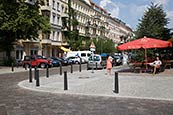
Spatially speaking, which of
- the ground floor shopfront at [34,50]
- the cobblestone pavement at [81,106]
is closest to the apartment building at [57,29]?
the ground floor shopfront at [34,50]

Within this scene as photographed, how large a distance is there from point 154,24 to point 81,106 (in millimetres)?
25364

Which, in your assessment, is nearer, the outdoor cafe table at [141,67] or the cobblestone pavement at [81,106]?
the cobblestone pavement at [81,106]

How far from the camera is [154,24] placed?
3322 cm

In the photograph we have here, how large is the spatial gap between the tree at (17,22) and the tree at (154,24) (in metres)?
13.6

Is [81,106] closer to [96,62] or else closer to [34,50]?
[96,62]

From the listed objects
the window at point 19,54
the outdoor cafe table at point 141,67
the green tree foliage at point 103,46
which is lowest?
the outdoor cafe table at point 141,67

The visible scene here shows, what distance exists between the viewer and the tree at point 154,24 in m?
32.6

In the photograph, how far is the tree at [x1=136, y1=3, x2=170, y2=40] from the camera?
32.6 meters

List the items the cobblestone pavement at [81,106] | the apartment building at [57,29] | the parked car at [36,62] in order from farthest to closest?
the apartment building at [57,29] < the parked car at [36,62] < the cobblestone pavement at [81,106]

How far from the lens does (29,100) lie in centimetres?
1093

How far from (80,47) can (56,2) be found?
39.0 ft

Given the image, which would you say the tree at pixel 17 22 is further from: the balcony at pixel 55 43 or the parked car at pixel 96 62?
the balcony at pixel 55 43

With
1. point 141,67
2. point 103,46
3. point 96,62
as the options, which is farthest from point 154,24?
point 103,46

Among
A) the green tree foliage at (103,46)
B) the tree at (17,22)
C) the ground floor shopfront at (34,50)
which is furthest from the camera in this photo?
the green tree foliage at (103,46)
